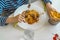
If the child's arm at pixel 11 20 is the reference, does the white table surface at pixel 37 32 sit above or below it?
below

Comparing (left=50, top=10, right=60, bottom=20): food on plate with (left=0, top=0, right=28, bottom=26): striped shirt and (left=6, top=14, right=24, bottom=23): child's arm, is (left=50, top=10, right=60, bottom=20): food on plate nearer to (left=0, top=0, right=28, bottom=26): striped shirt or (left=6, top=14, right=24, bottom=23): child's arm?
(left=6, top=14, right=24, bottom=23): child's arm

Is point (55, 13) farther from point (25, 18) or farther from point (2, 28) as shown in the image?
point (2, 28)

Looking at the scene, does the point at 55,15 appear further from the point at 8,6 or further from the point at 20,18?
the point at 8,6

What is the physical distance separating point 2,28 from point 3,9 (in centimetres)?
21

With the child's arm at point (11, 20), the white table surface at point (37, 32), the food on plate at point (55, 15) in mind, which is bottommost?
the white table surface at point (37, 32)

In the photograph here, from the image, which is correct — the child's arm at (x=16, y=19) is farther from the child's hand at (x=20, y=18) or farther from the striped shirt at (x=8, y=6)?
the striped shirt at (x=8, y=6)

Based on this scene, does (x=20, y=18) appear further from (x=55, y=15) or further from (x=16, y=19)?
(x=55, y=15)

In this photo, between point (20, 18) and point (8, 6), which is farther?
point (8, 6)

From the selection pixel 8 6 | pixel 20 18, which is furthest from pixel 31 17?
pixel 8 6

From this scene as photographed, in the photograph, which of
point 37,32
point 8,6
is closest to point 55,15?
point 37,32

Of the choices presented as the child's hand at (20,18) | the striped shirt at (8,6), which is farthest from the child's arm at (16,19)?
the striped shirt at (8,6)

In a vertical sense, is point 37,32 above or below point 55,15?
below

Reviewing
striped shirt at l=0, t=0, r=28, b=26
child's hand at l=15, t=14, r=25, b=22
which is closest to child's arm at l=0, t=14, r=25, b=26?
child's hand at l=15, t=14, r=25, b=22

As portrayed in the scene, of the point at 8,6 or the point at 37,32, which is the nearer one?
the point at 37,32
